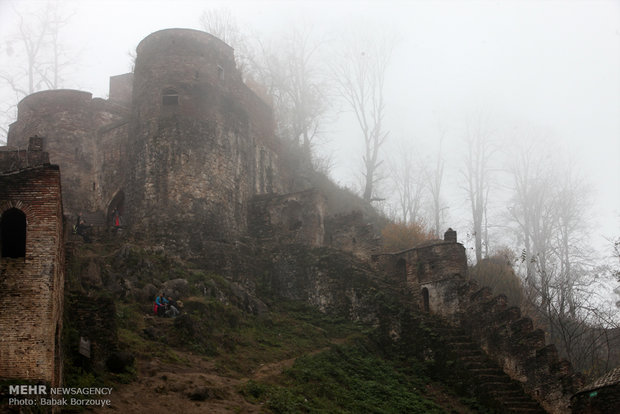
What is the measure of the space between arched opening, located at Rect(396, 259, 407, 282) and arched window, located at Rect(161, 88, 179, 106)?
39.0 ft

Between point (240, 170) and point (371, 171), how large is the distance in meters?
14.2

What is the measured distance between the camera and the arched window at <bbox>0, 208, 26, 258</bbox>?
15.1 m

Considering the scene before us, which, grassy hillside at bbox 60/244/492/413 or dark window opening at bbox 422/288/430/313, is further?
dark window opening at bbox 422/288/430/313

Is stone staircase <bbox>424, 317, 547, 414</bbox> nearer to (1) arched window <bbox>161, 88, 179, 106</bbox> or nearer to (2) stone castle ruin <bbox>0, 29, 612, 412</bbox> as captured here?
(2) stone castle ruin <bbox>0, 29, 612, 412</bbox>

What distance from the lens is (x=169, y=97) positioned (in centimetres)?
3038

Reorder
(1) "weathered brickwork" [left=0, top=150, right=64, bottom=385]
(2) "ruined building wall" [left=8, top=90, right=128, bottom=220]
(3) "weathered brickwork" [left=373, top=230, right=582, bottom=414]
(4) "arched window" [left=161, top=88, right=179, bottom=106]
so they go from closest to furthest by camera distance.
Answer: (1) "weathered brickwork" [left=0, top=150, right=64, bottom=385]
(3) "weathered brickwork" [left=373, top=230, right=582, bottom=414]
(4) "arched window" [left=161, top=88, right=179, bottom=106]
(2) "ruined building wall" [left=8, top=90, right=128, bottom=220]

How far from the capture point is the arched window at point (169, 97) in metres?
30.2

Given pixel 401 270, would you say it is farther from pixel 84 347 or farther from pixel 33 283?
pixel 33 283

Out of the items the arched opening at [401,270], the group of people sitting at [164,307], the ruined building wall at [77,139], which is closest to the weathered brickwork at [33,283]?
the group of people sitting at [164,307]

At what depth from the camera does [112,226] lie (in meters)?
28.7

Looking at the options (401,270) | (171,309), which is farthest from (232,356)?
(401,270)

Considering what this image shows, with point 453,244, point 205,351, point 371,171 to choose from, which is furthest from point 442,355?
point 371,171

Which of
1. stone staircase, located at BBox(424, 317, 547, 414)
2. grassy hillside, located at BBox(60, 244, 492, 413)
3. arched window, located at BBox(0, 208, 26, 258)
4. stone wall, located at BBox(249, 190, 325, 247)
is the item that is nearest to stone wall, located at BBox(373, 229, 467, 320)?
stone staircase, located at BBox(424, 317, 547, 414)

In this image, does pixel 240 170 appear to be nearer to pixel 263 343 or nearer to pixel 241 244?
pixel 241 244
